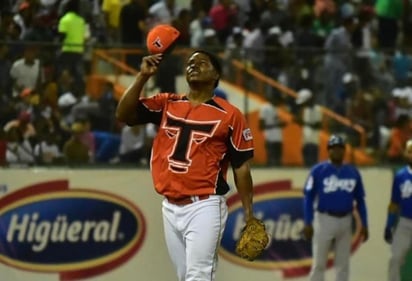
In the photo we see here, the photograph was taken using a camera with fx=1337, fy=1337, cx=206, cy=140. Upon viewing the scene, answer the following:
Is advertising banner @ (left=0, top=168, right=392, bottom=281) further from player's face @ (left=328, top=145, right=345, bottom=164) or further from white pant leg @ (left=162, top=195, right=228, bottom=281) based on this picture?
white pant leg @ (left=162, top=195, right=228, bottom=281)

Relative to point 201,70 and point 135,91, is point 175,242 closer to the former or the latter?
point 135,91

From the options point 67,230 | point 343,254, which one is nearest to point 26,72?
point 67,230

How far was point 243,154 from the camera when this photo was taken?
9.20 m

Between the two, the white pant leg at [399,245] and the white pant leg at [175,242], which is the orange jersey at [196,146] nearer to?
the white pant leg at [175,242]

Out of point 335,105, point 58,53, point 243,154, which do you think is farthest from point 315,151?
point 243,154

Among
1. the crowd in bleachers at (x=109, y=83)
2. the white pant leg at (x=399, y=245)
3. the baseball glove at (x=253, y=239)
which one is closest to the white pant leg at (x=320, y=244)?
the white pant leg at (x=399, y=245)

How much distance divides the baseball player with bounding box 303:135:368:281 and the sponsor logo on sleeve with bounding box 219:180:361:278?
1.24m

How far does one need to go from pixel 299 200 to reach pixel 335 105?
1.33 meters

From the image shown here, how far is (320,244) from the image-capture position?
50.3ft

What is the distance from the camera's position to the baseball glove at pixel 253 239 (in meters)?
9.24

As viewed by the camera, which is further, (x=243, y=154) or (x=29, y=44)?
(x=29, y=44)

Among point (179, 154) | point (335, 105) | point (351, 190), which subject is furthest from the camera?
point (335, 105)

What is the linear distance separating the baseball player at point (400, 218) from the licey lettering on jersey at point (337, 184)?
53 cm

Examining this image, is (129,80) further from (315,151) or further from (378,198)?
(378,198)
